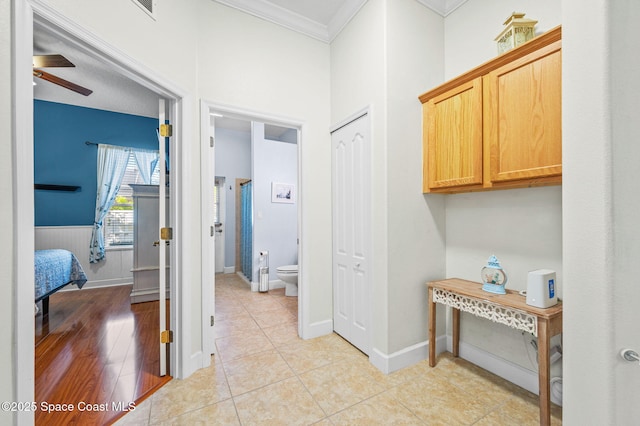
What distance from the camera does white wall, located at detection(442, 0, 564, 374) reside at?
1627 millimetres

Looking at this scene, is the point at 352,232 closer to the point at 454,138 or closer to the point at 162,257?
the point at 454,138

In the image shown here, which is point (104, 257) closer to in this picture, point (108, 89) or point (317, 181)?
point (108, 89)

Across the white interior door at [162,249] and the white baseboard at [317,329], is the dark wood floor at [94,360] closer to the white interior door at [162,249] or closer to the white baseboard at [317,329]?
the white interior door at [162,249]

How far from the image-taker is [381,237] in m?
2.02

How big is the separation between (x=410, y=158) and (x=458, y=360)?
1.72 m

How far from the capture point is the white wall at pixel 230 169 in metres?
5.47

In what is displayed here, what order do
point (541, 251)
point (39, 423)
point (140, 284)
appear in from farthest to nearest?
point (140, 284), point (541, 251), point (39, 423)

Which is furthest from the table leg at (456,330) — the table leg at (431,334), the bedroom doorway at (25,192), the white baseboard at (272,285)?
the white baseboard at (272,285)

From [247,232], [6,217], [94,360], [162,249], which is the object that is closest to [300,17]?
[162,249]

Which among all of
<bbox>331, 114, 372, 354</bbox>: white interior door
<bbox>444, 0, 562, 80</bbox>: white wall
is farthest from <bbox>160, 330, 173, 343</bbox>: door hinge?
<bbox>444, 0, 562, 80</bbox>: white wall

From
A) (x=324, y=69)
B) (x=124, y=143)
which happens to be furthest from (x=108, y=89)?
(x=324, y=69)

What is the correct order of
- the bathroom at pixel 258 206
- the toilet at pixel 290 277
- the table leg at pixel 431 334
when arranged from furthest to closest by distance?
the bathroom at pixel 258 206 < the toilet at pixel 290 277 < the table leg at pixel 431 334

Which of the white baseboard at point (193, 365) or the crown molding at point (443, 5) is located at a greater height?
the crown molding at point (443, 5)

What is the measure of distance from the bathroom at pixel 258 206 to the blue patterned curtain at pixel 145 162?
115 cm
